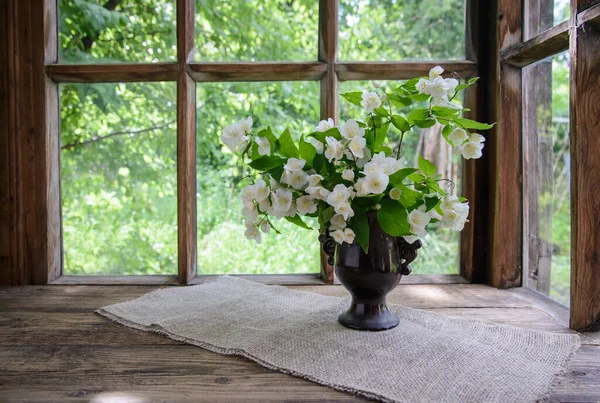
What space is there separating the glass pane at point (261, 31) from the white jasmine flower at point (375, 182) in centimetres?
98

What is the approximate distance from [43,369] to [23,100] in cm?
101

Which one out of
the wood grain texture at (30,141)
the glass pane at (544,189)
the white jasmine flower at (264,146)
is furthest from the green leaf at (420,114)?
the wood grain texture at (30,141)

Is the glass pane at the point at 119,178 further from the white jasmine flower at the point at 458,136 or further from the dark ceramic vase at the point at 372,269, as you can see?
the white jasmine flower at the point at 458,136

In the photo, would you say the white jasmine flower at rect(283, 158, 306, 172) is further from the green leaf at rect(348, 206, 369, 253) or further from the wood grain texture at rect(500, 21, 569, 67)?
the wood grain texture at rect(500, 21, 569, 67)

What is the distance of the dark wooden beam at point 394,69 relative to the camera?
1512 mm

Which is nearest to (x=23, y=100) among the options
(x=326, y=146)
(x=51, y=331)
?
(x=51, y=331)

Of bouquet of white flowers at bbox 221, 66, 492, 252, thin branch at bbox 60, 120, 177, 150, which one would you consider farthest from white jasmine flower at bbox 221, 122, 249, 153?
thin branch at bbox 60, 120, 177, 150

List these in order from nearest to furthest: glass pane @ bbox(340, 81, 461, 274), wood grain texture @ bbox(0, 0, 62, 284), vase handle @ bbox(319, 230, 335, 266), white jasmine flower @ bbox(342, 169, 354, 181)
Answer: white jasmine flower @ bbox(342, 169, 354, 181)
vase handle @ bbox(319, 230, 335, 266)
wood grain texture @ bbox(0, 0, 62, 284)
glass pane @ bbox(340, 81, 461, 274)

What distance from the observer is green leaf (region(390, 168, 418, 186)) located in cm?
92

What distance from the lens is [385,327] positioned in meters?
1.05

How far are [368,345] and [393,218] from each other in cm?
27

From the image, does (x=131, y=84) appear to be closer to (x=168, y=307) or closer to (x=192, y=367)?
(x=168, y=307)

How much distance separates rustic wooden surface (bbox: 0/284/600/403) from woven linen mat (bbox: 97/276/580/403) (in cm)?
4

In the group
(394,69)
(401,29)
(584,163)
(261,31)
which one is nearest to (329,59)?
(394,69)
